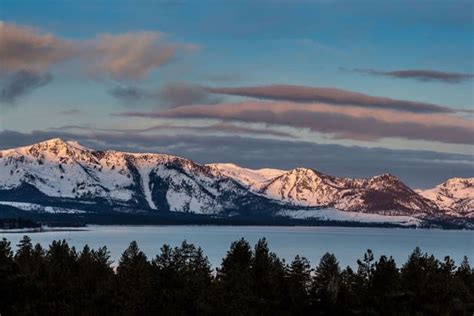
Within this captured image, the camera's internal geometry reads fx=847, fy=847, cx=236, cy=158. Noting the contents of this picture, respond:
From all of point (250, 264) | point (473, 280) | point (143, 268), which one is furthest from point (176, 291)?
point (473, 280)

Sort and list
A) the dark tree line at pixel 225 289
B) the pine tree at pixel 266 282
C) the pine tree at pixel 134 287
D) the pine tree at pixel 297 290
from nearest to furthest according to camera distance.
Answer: the dark tree line at pixel 225 289 → the pine tree at pixel 134 287 → the pine tree at pixel 266 282 → the pine tree at pixel 297 290

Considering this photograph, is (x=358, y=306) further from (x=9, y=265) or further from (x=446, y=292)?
(x=9, y=265)

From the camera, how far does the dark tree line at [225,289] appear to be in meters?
81.7

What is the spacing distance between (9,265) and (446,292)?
146ft

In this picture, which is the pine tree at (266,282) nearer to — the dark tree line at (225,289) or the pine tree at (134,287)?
the dark tree line at (225,289)

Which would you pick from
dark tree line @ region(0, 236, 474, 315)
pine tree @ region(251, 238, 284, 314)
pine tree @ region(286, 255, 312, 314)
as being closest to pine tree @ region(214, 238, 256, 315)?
dark tree line @ region(0, 236, 474, 315)

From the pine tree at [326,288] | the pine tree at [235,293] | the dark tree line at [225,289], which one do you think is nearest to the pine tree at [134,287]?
the dark tree line at [225,289]

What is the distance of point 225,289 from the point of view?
8288 centimetres

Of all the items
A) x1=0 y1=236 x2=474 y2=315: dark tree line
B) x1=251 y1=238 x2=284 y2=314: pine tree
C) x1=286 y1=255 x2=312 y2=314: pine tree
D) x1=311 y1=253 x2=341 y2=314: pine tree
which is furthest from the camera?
x1=311 y1=253 x2=341 y2=314: pine tree

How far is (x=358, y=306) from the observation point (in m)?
86.9

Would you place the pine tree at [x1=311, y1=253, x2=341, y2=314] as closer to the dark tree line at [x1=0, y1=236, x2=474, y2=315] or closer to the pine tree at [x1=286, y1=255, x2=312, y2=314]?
the dark tree line at [x1=0, y1=236, x2=474, y2=315]

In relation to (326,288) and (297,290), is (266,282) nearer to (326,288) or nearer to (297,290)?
(297,290)

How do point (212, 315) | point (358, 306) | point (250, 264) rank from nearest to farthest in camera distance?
point (212, 315) < point (358, 306) < point (250, 264)

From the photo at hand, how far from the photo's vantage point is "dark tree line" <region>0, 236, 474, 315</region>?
3216 inches
